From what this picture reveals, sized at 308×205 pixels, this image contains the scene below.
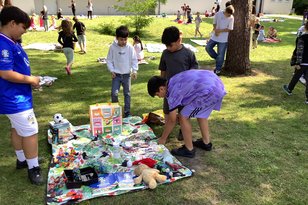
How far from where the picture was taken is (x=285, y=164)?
391 centimetres

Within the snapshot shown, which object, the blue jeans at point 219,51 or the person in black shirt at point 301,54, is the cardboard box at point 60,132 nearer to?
the person in black shirt at point 301,54

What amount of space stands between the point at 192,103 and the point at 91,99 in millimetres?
3045

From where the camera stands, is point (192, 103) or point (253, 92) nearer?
point (192, 103)

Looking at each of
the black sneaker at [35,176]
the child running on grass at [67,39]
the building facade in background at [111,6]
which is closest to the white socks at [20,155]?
the black sneaker at [35,176]

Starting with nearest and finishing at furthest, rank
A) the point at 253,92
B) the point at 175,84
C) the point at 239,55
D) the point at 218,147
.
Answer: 1. the point at 175,84
2. the point at 218,147
3. the point at 253,92
4. the point at 239,55

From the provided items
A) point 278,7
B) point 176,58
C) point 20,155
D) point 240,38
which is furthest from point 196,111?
point 278,7

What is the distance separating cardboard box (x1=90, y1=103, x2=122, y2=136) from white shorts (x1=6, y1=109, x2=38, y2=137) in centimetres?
131

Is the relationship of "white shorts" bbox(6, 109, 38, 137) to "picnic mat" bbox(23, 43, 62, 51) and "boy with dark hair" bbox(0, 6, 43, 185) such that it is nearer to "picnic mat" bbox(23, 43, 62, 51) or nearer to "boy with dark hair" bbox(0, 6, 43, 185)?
"boy with dark hair" bbox(0, 6, 43, 185)

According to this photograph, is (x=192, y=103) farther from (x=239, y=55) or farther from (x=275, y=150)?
(x=239, y=55)

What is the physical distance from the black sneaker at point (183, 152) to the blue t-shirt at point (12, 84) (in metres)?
1.96

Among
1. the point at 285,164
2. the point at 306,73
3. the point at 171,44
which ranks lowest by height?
the point at 285,164

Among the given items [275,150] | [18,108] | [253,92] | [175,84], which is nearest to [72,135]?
[18,108]

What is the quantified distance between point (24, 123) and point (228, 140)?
2.90 meters

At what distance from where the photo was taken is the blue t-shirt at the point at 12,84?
2869 mm
